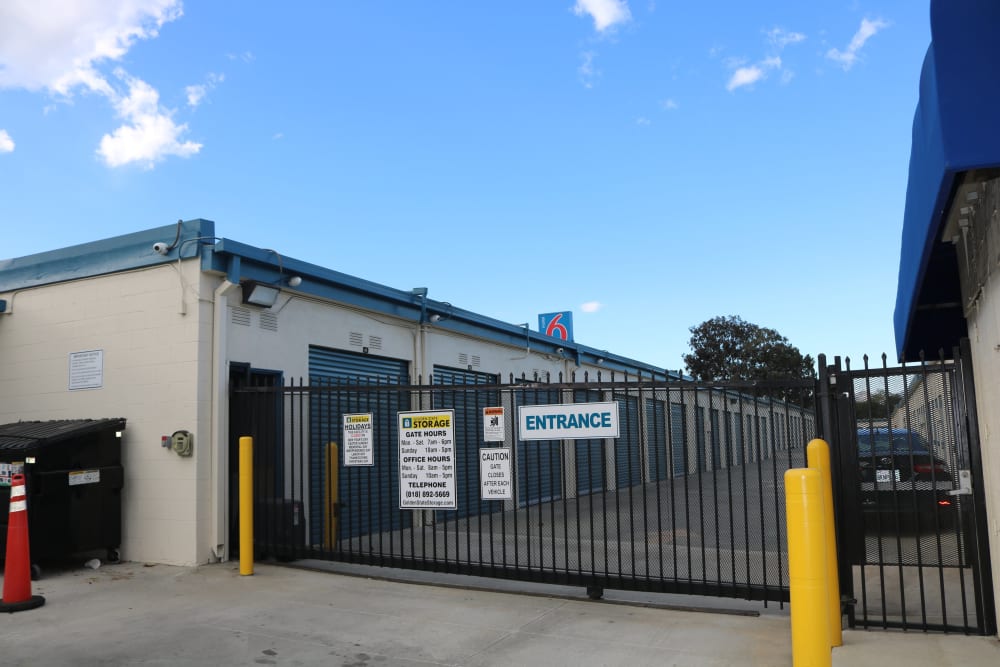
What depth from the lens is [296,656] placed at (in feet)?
18.3

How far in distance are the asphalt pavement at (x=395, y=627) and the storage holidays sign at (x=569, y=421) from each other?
1.58 metres

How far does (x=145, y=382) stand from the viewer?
9500mm

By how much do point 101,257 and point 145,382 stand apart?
75.2 inches

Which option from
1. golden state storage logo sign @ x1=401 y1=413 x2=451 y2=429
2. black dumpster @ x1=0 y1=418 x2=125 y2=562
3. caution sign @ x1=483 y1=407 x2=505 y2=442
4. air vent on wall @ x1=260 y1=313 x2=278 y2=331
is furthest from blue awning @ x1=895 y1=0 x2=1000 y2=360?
black dumpster @ x1=0 y1=418 x2=125 y2=562

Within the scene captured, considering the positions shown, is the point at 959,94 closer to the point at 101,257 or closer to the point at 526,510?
the point at 526,510

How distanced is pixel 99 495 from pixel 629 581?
623 centimetres

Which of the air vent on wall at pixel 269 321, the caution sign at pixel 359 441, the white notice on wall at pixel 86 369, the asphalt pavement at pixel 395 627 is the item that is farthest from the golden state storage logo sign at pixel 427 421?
the white notice on wall at pixel 86 369

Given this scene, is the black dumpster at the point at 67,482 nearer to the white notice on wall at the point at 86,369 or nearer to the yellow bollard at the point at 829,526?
the white notice on wall at the point at 86,369

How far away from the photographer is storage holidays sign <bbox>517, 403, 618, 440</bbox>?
7.14 metres

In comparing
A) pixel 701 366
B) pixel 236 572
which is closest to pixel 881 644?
pixel 236 572

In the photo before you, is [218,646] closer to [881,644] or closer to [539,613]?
[539,613]

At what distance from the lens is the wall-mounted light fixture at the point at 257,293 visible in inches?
382

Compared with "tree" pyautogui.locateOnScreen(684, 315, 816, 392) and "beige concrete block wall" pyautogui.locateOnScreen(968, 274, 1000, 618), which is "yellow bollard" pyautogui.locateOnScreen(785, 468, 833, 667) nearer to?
"beige concrete block wall" pyautogui.locateOnScreen(968, 274, 1000, 618)

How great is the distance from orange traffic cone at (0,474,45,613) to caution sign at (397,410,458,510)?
11.5 ft
